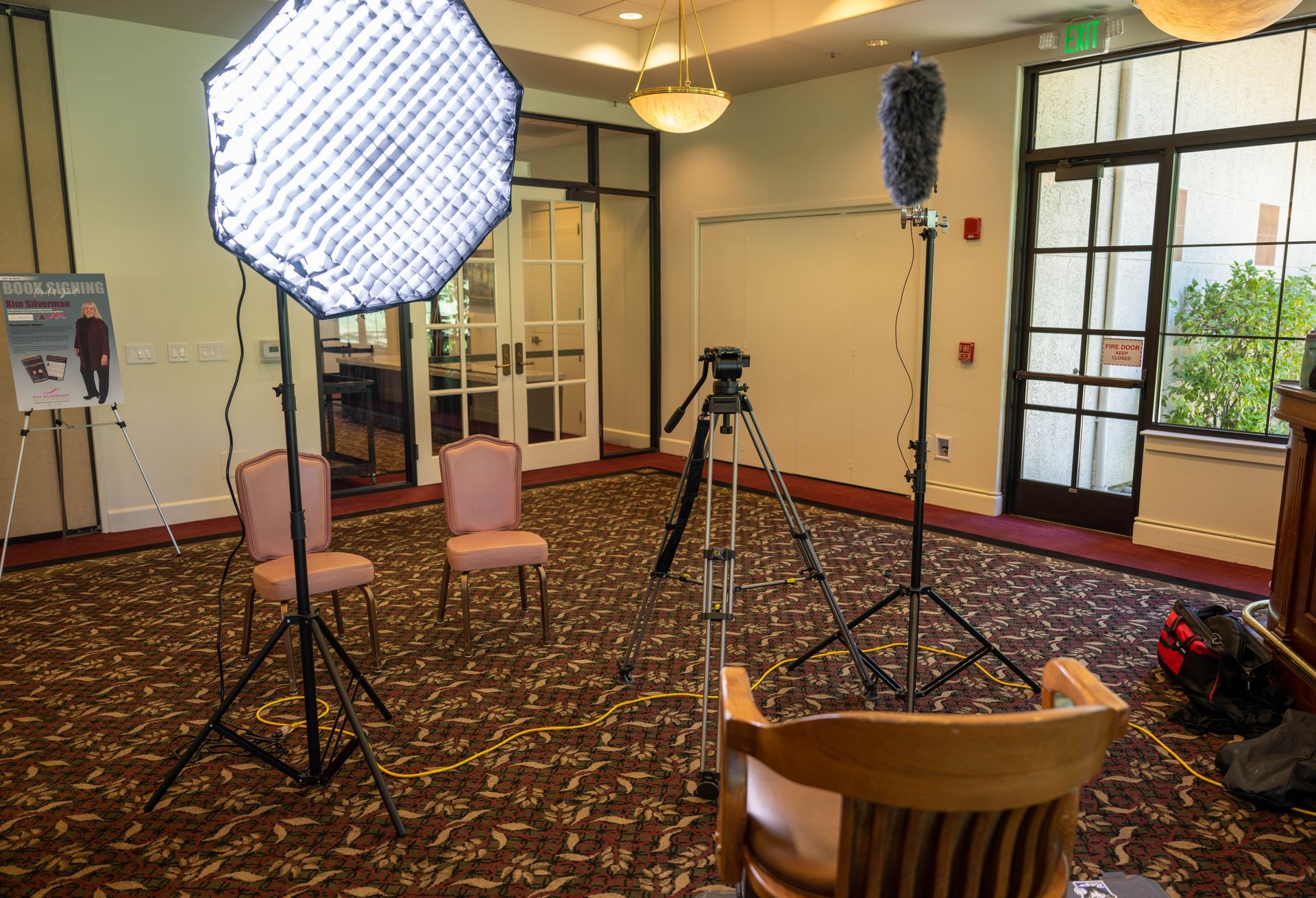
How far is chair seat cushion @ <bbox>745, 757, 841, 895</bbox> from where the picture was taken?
143 centimetres

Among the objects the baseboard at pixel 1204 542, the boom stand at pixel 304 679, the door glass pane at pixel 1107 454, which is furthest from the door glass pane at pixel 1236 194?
the boom stand at pixel 304 679

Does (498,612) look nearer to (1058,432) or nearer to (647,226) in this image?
(1058,432)

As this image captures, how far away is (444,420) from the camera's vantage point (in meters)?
6.88

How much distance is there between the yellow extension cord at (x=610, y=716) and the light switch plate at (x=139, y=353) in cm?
314

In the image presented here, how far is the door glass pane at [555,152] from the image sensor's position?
7461mm

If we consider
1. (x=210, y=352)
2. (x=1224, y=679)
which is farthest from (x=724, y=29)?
(x=1224, y=679)

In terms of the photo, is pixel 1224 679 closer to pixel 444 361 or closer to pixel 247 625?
pixel 247 625

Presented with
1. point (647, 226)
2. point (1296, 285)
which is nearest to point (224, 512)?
point (647, 226)

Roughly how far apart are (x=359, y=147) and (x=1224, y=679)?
325 cm

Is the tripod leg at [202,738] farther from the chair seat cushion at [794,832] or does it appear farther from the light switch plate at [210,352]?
the light switch plate at [210,352]

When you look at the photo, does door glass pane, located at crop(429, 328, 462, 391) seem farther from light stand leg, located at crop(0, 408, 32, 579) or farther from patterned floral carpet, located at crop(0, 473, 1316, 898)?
light stand leg, located at crop(0, 408, 32, 579)

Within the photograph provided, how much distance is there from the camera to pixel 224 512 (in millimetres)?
5926

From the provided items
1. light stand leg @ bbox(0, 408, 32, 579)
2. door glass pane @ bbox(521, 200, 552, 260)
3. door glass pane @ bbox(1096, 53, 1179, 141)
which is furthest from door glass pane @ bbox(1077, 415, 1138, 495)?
light stand leg @ bbox(0, 408, 32, 579)

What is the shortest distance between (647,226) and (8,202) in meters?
4.63
